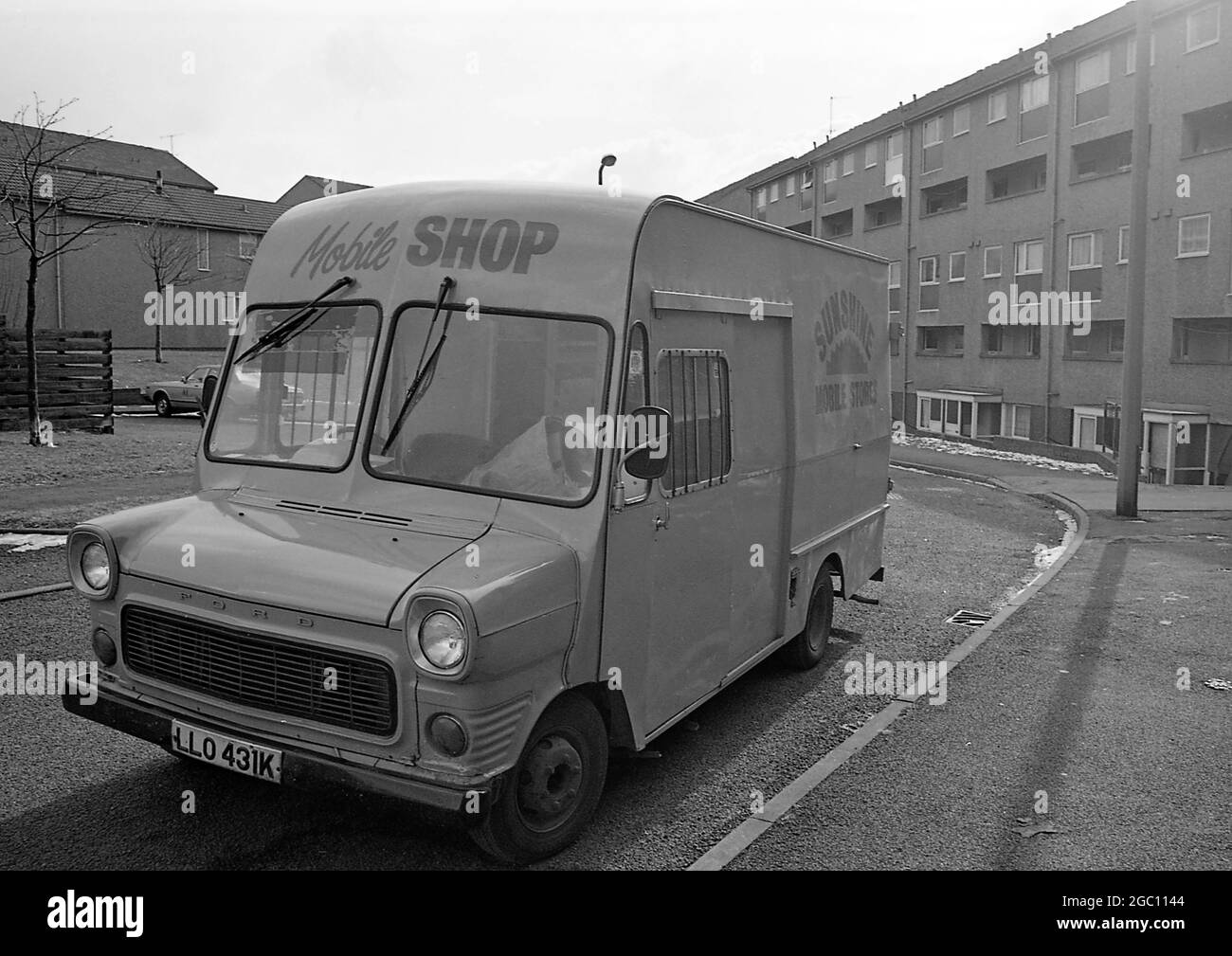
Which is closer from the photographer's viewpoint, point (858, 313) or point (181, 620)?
point (181, 620)

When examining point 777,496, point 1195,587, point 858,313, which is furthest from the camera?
point 1195,587

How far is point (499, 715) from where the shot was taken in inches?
157

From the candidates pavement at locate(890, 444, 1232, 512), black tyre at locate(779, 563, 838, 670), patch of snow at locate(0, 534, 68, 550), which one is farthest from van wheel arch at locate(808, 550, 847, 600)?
pavement at locate(890, 444, 1232, 512)

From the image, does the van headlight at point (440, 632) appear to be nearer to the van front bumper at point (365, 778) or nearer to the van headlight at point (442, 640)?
the van headlight at point (442, 640)

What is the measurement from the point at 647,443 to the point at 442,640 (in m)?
1.26

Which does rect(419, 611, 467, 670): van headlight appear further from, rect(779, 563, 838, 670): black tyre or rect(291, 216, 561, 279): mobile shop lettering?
rect(779, 563, 838, 670): black tyre

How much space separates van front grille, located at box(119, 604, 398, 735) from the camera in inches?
157

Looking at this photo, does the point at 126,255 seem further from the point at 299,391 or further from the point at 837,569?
the point at 299,391

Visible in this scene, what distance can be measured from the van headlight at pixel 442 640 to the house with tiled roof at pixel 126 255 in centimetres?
3728
